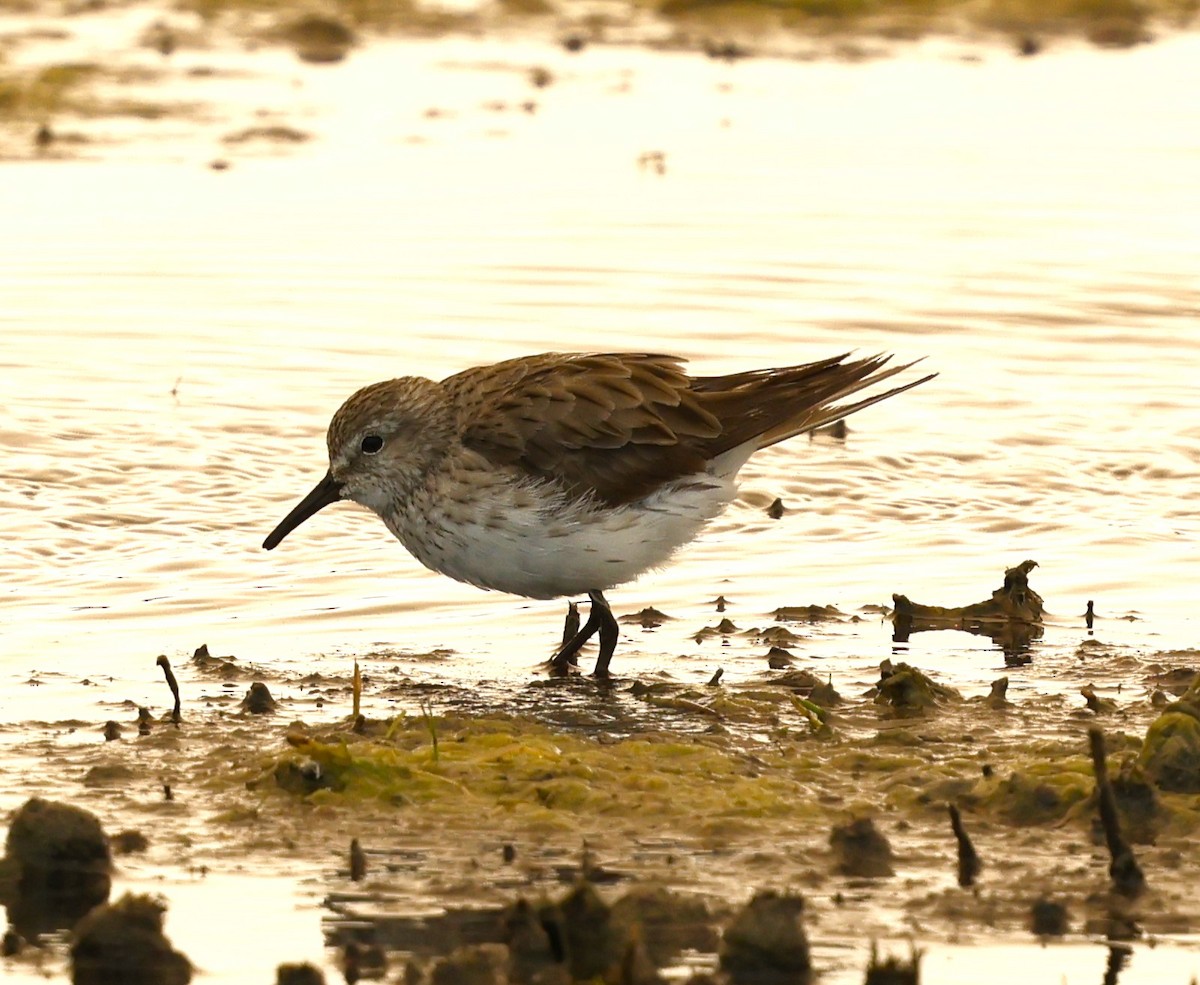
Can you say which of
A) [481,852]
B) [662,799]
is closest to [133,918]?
[481,852]

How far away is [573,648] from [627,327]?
5224mm

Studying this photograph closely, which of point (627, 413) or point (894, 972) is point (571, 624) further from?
point (894, 972)

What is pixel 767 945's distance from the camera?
5.29 metres

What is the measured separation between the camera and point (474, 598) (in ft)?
31.4

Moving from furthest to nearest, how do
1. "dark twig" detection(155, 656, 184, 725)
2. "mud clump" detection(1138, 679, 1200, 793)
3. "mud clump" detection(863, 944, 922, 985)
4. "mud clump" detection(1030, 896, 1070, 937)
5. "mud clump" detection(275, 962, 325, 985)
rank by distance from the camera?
"dark twig" detection(155, 656, 184, 725)
"mud clump" detection(1138, 679, 1200, 793)
"mud clump" detection(1030, 896, 1070, 937)
"mud clump" detection(863, 944, 922, 985)
"mud clump" detection(275, 962, 325, 985)

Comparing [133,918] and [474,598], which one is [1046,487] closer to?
[474,598]

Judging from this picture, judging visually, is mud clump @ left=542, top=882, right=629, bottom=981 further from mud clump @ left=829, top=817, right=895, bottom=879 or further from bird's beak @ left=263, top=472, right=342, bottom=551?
bird's beak @ left=263, top=472, right=342, bottom=551

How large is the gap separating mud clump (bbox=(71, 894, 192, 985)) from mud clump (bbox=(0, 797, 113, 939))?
52cm

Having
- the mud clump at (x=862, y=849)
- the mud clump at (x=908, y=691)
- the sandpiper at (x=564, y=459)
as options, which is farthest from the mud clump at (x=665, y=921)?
the sandpiper at (x=564, y=459)

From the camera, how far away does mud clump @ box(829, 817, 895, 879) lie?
6.14m

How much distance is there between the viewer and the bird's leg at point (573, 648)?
855 cm

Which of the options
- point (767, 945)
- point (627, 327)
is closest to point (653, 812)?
point (767, 945)

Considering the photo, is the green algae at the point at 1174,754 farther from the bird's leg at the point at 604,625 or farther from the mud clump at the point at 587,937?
the bird's leg at the point at 604,625

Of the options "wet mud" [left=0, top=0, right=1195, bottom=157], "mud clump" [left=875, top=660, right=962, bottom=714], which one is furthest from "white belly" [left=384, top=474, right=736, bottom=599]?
"wet mud" [left=0, top=0, right=1195, bottom=157]
